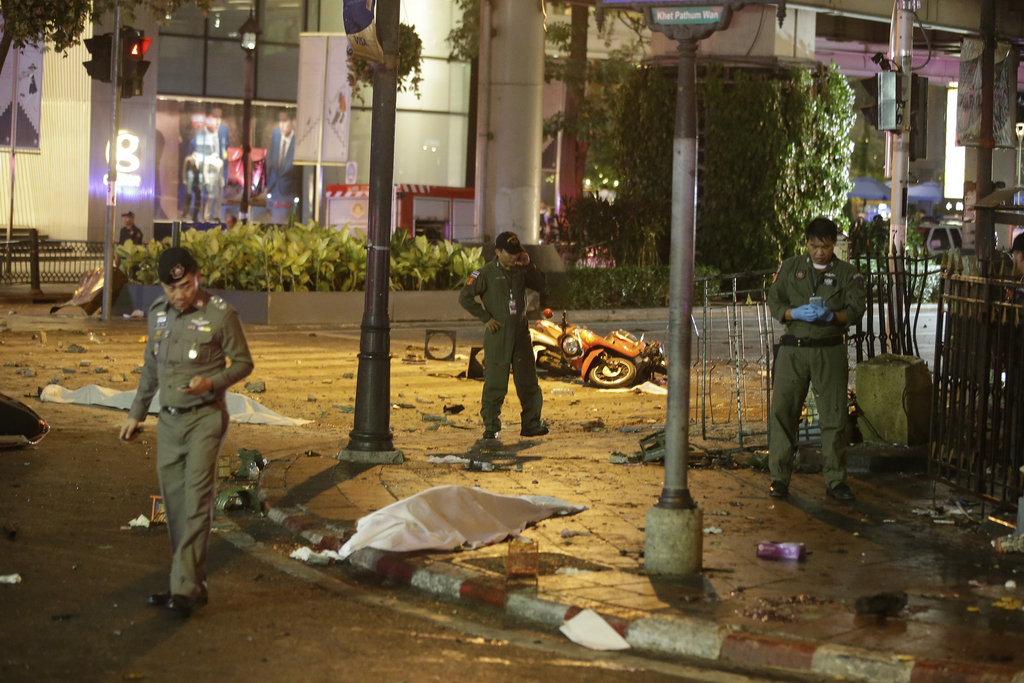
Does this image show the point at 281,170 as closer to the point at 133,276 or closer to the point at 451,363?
the point at 133,276

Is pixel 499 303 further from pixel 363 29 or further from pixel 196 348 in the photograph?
pixel 196 348

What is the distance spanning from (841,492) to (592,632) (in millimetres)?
3545

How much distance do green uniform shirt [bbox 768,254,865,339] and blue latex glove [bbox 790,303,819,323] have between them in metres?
0.14

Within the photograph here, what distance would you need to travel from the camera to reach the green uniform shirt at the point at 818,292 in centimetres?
884

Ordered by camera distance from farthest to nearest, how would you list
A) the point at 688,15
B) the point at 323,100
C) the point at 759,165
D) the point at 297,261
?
the point at 759,165
the point at 323,100
the point at 297,261
the point at 688,15

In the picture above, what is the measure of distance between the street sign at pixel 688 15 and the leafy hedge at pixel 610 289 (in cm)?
1988

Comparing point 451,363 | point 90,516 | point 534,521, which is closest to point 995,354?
point 534,521

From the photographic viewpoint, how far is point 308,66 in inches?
1056

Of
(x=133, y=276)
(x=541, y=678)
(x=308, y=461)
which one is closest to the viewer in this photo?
(x=541, y=678)

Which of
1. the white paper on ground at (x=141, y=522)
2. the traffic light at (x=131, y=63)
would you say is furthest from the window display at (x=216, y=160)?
the white paper on ground at (x=141, y=522)

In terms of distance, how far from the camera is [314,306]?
22328 mm

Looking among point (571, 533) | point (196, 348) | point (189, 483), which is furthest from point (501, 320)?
point (189, 483)

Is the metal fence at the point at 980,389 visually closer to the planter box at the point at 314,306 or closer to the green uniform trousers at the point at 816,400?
the green uniform trousers at the point at 816,400

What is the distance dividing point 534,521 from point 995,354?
3254 millimetres
